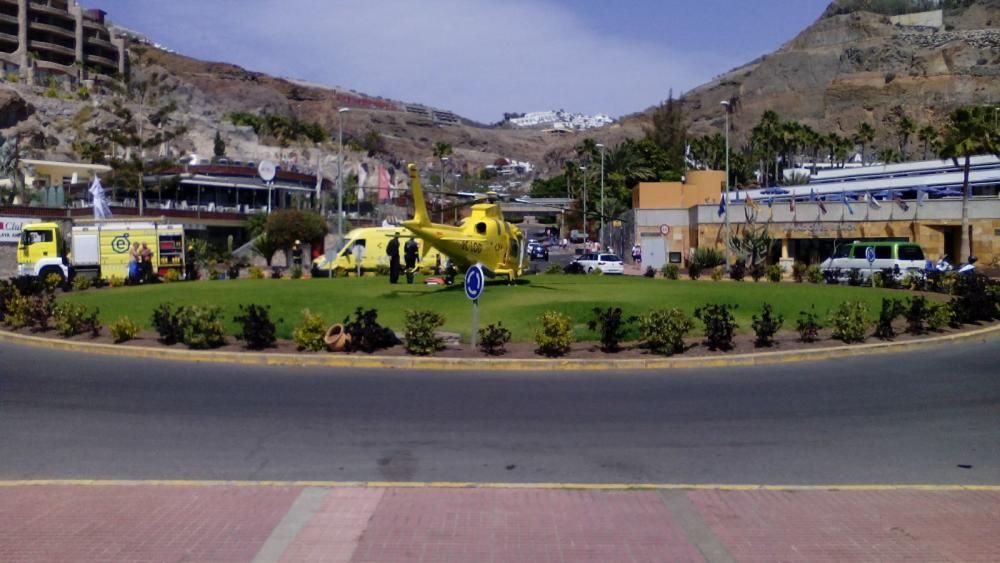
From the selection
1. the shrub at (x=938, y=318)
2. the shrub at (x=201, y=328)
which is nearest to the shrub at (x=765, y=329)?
the shrub at (x=938, y=318)

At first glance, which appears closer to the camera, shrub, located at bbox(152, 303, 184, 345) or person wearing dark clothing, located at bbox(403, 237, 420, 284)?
shrub, located at bbox(152, 303, 184, 345)

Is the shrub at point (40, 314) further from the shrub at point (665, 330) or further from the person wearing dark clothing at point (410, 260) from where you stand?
the shrub at point (665, 330)

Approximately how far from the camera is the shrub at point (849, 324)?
761 inches

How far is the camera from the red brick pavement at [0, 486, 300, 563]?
6.66 m

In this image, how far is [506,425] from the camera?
452 inches

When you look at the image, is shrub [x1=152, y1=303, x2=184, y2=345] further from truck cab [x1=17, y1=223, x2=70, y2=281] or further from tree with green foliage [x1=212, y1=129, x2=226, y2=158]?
tree with green foliage [x1=212, y1=129, x2=226, y2=158]

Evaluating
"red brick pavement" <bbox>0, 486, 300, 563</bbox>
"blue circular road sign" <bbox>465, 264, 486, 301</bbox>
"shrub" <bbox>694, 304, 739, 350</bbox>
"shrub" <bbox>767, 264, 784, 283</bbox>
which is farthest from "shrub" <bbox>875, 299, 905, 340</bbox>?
"shrub" <bbox>767, 264, 784, 283</bbox>

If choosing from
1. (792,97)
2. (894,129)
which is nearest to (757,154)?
(894,129)

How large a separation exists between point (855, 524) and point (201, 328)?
14213 mm

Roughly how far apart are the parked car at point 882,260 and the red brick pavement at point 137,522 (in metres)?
33.3

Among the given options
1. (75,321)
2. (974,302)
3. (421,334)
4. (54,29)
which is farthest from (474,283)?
(54,29)

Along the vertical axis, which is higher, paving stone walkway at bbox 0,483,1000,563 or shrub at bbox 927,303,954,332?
shrub at bbox 927,303,954,332

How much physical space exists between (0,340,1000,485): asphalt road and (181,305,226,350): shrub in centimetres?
182

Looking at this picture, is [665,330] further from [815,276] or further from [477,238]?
[815,276]
